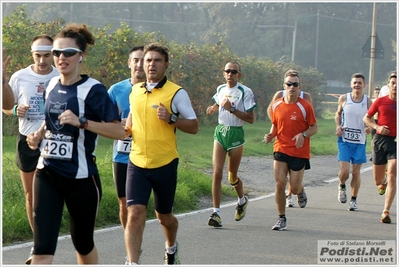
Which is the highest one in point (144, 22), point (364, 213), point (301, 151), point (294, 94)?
point (144, 22)

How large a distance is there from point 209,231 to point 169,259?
256 cm

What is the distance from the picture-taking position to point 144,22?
81250 mm

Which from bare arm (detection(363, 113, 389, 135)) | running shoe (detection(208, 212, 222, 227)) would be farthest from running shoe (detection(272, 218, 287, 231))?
bare arm (detection(363, 113, 389, 135))

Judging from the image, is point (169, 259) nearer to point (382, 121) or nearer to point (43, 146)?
point (43, 146)

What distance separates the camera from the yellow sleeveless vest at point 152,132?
789cm

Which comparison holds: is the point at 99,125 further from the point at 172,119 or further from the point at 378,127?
the point at 378,127

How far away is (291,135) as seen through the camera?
11266 millimetres

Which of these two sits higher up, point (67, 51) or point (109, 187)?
point (67, 51)

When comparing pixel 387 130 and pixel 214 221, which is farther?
pixel 387 130

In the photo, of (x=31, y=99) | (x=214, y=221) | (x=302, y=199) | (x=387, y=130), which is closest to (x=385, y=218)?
(x=387, y=130)

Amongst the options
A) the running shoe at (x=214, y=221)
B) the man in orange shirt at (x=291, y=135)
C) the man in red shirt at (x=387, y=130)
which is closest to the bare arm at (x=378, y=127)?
the man in red shirt at (x=387, y=130)

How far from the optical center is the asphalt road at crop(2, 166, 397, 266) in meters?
8.73

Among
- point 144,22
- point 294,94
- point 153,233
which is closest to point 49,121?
point 153,233

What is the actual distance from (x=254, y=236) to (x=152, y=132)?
3049 mm
